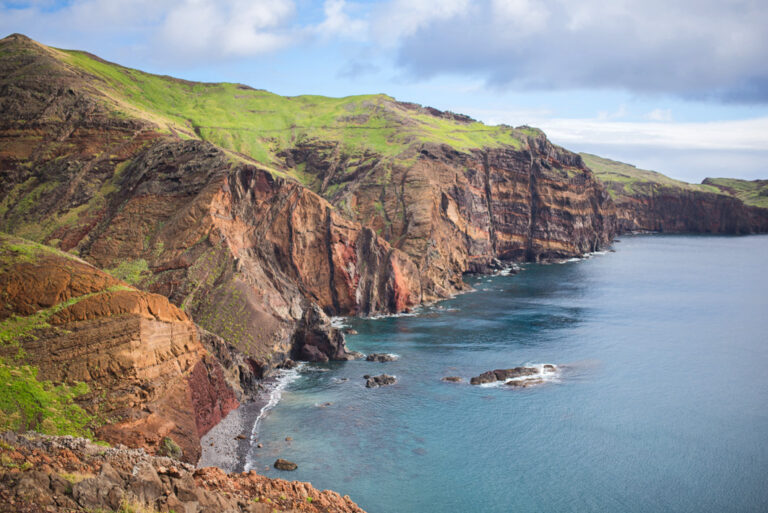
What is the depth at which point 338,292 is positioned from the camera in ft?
326

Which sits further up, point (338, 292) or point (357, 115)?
point (357, 115)

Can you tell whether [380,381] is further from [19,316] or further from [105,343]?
[19,316]

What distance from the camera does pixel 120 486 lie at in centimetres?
2427

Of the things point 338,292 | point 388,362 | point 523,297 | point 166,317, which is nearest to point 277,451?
point 166,317

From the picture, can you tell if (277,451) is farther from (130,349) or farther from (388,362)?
(388,362)

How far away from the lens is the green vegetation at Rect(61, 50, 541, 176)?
159125mm

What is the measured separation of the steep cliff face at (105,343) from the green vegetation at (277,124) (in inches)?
4492

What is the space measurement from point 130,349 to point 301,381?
27643mm

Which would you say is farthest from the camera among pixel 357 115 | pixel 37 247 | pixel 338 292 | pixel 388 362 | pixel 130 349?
pixel 357 115

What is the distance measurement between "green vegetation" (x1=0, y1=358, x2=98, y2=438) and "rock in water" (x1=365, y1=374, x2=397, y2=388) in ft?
106

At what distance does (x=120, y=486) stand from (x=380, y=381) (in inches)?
1619

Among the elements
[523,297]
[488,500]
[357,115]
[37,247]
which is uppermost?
[357,115]

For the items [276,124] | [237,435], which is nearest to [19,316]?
[237,435]

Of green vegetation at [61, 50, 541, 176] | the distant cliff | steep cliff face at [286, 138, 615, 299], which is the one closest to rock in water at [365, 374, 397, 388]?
the distant cliff
